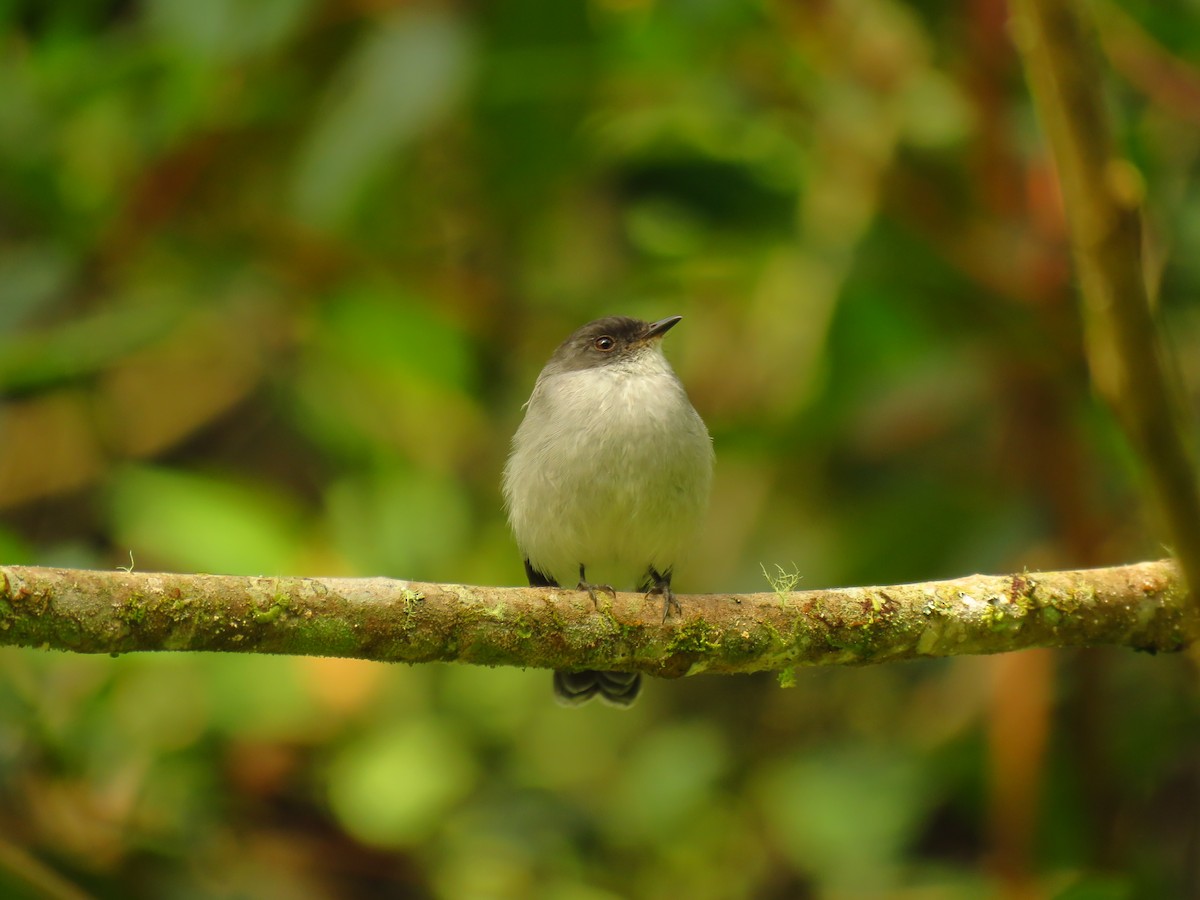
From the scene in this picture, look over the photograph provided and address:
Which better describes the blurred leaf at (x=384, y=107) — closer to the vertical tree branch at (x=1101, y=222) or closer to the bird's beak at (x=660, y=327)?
the bird's beak at (x=660, y=327)

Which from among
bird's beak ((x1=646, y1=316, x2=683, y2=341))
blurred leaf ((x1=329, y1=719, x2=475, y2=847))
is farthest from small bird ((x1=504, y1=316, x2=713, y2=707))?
blurred leaf ((x1=329, y1=719, x2=475, y2=847))

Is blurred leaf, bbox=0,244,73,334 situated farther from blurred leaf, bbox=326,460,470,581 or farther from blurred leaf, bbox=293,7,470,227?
blurred leaf, bbox=326,460,470,581

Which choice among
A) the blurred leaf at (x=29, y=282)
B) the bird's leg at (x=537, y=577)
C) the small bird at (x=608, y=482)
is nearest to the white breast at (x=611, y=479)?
the small bird at (x=608, y=482)

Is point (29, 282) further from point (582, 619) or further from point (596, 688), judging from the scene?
point (582, 619)

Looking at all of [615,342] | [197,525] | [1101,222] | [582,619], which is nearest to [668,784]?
[615,342]

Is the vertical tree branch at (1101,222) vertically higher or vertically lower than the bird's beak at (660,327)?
higher

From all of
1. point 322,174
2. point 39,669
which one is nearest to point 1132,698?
point 322,174

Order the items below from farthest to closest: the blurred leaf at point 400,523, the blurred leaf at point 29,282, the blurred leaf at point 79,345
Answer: the blurred leaf at point 400,523 < the blurred leaf at point 29,282 < the blurred leaf at point 79,345


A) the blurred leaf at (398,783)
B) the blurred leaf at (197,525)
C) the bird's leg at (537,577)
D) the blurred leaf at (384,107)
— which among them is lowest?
the blurred leaf at (398,783)
